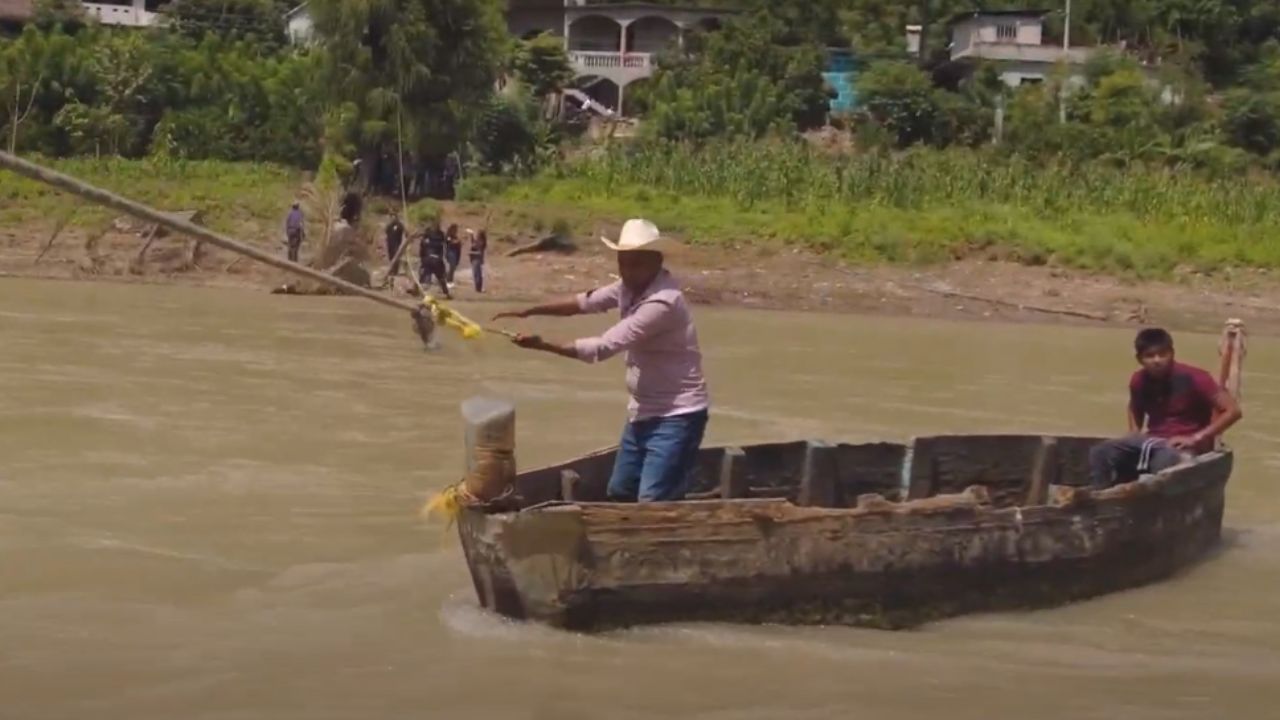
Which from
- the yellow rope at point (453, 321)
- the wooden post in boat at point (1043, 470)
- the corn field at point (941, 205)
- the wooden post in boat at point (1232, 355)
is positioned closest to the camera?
the yellow rope at point (453, 321)

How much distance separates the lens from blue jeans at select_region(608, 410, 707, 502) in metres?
6.33

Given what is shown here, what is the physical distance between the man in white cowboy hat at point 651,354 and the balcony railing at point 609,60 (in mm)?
37582

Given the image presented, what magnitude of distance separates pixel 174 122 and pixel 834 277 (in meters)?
15.0

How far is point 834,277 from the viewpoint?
23.4 metres

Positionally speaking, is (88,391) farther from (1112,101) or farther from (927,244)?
(1112,101)

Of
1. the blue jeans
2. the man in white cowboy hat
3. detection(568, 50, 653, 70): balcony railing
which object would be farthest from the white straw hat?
detection(568, 50, 653, 70): balcony railing

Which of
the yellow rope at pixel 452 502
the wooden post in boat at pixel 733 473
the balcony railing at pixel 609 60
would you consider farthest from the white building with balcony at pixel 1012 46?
the yellow rope at pixel 452 502

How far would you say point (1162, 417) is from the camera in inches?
316

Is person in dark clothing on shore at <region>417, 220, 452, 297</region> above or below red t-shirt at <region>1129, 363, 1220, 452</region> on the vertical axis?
below

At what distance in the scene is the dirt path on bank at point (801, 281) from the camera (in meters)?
21.8

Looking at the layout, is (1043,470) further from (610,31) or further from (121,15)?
(121,15)

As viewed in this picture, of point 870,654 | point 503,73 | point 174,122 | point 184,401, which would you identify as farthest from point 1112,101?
point 870,654

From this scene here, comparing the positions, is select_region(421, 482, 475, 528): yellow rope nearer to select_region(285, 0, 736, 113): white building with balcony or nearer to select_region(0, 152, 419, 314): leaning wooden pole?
select_region(0, 152, 419, 314): leaning wooden pole

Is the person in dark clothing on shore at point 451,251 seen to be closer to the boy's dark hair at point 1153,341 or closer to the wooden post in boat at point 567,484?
the boy's dark hair at point 1153,341
